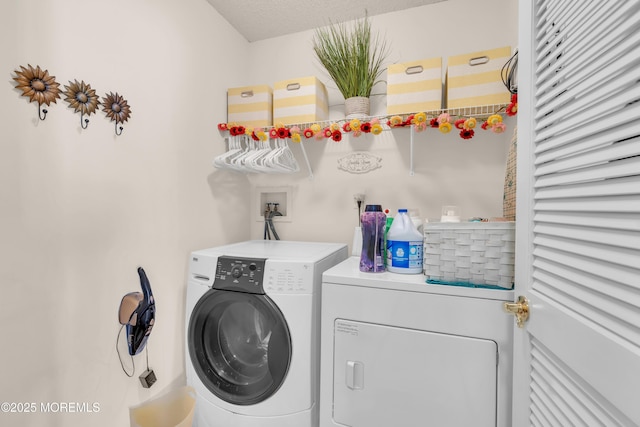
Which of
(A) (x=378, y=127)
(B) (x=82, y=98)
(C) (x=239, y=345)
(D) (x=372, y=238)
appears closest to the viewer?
(B) (x=82, y=98)

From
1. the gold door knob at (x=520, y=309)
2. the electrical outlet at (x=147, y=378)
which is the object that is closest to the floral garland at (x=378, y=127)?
the gold door knob at (x=520, y=309)

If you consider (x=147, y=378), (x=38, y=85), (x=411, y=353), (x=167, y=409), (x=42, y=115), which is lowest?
(x=167, y=409)

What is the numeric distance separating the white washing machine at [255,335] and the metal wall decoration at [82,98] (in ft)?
2.67

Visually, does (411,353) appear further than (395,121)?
No

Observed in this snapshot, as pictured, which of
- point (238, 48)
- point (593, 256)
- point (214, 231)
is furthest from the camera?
point (238, 48)

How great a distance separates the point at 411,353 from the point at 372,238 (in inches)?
19.8

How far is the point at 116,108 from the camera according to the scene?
1.38 metres

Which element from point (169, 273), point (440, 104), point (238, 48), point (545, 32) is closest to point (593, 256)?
point (545, 32)

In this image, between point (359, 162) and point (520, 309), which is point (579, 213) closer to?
point (520, 309)

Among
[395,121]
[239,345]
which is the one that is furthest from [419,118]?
[239,345]

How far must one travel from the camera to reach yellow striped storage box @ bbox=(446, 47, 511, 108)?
1498 mm

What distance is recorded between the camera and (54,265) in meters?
1.15

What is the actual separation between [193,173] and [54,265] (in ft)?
2.85

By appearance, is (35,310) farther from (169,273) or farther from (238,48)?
(238,48)
